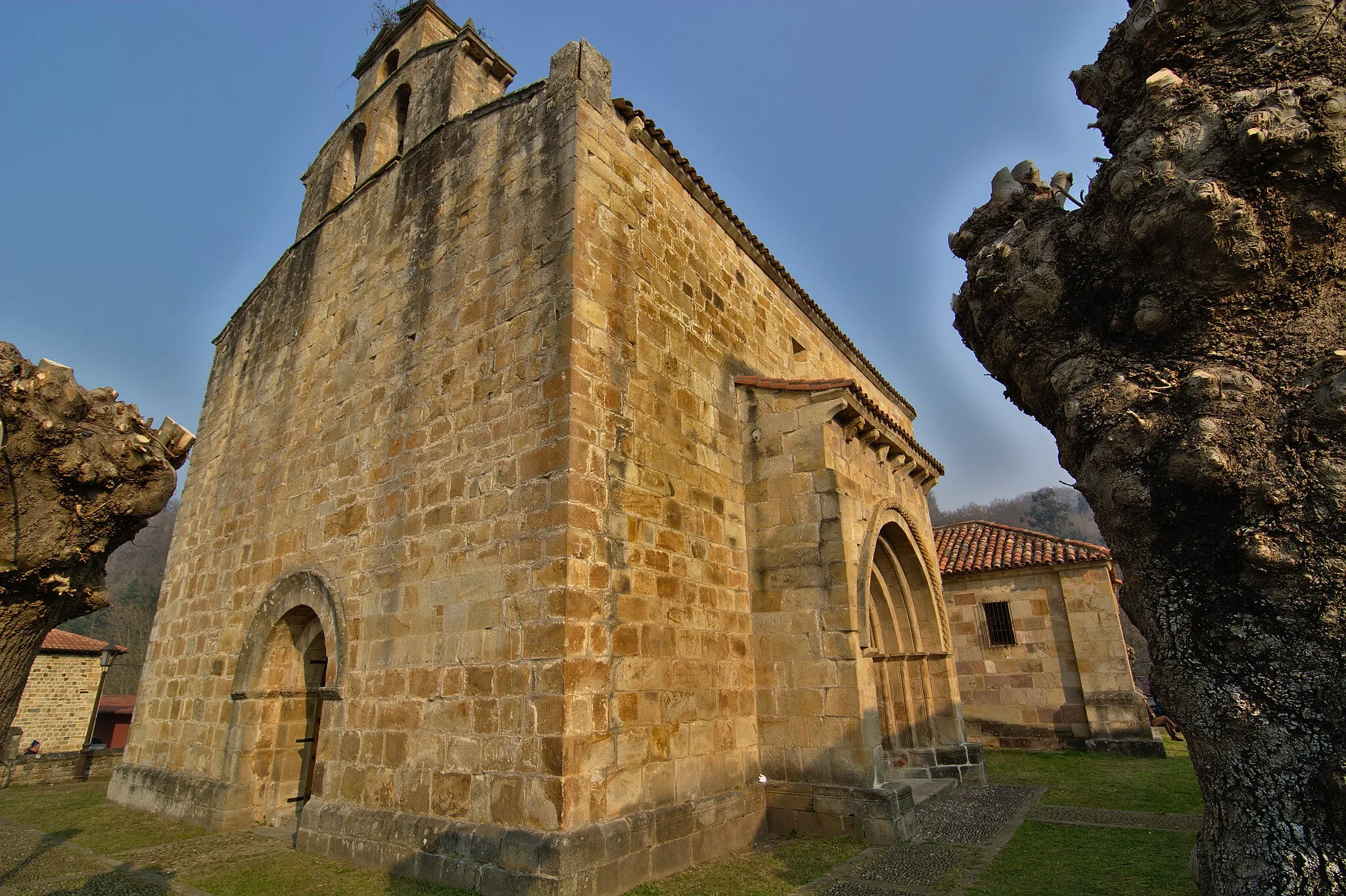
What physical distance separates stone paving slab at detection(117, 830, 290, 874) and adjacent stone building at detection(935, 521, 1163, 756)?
1238 centimetres

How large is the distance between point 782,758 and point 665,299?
4.65 metres

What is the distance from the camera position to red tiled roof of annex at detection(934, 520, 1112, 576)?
1339cm

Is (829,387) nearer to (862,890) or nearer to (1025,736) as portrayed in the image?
(862,890)

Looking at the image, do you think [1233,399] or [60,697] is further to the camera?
[60,697]

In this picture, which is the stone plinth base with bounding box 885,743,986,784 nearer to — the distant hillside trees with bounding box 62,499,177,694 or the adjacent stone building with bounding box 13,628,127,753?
the adjacent stone building with bounding box 13,628,127,753

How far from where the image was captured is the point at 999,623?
13859mm

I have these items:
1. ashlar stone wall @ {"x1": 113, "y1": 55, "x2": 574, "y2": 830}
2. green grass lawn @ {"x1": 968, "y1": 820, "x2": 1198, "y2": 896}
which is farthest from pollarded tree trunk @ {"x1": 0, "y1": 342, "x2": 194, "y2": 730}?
green grass lawn @ {"x1": 968, "y1": 820, "x2": 1198, "y2": 896}

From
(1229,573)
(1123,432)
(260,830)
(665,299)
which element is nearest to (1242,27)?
(1123,432)

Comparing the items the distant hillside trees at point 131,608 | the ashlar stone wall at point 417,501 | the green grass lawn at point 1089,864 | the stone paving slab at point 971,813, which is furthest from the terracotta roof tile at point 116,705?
the green grass lawn at point 1089,864

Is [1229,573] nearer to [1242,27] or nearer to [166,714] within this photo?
[1242,27]

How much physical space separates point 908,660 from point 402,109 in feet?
35.2

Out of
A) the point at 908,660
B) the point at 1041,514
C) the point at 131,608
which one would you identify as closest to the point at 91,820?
the point at 908,660

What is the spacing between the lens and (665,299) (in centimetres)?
692

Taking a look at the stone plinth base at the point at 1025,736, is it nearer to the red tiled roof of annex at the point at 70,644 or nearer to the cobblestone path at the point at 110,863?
the cobblestone path at the point at 110,863
